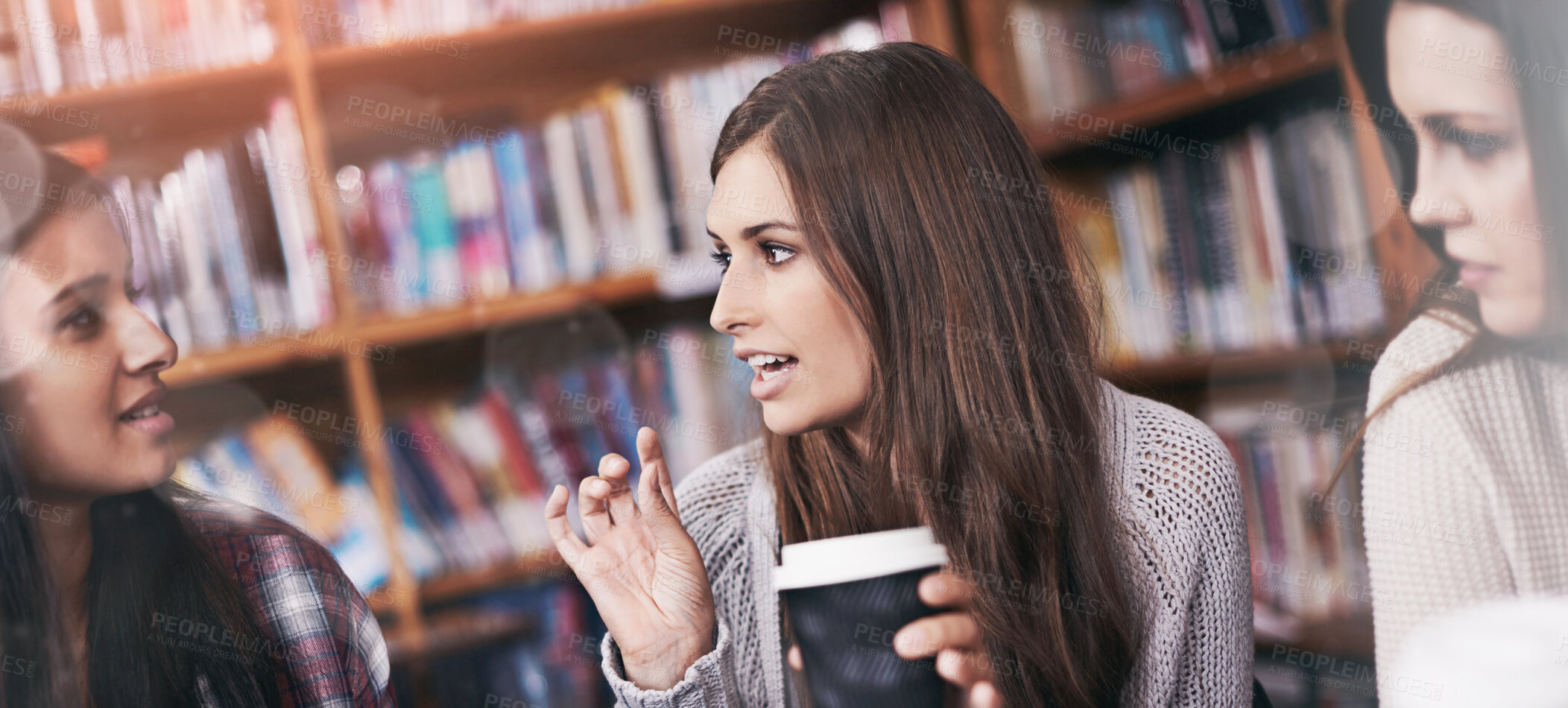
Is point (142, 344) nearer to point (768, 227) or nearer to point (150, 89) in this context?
point (150, 89)

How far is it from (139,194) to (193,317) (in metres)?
0.12

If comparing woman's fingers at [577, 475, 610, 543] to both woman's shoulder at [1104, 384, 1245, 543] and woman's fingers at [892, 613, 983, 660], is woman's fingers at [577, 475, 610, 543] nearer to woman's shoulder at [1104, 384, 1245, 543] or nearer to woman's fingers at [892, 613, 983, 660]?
woman's fingers at [892, 613, 983, 660]

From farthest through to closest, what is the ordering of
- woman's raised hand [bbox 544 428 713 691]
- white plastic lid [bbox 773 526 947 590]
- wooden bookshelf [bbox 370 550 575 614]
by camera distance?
wooden bookshelf [bbox 370 550 575 614] < woman's raised hand [bbox 544 428 713 691] < white plastic lid [bbox 773 526 947 590]

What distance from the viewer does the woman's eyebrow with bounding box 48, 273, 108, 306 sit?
598 mm

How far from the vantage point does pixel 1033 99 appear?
1.27 meters

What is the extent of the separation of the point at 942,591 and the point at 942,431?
180 millimetres

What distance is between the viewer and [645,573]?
660 mm

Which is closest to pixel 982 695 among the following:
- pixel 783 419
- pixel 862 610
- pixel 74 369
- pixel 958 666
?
pixel 958 666

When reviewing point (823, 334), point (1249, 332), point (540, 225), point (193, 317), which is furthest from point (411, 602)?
point (1249, 332)

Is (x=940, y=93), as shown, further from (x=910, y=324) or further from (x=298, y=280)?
(x=298, y=280)

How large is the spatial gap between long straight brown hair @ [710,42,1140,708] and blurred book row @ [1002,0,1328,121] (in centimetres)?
45

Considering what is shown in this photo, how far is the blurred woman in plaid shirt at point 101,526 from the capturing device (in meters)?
0.58

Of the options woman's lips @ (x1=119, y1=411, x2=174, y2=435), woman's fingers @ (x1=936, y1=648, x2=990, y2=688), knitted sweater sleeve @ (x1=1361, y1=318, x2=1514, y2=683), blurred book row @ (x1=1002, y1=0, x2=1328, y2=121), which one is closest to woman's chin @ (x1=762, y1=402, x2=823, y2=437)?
woman's fingers @ (x1=936, y1=648, x2=990, y2=688)

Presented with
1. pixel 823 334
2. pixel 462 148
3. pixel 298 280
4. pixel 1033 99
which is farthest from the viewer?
Result: pixel 1033 99
